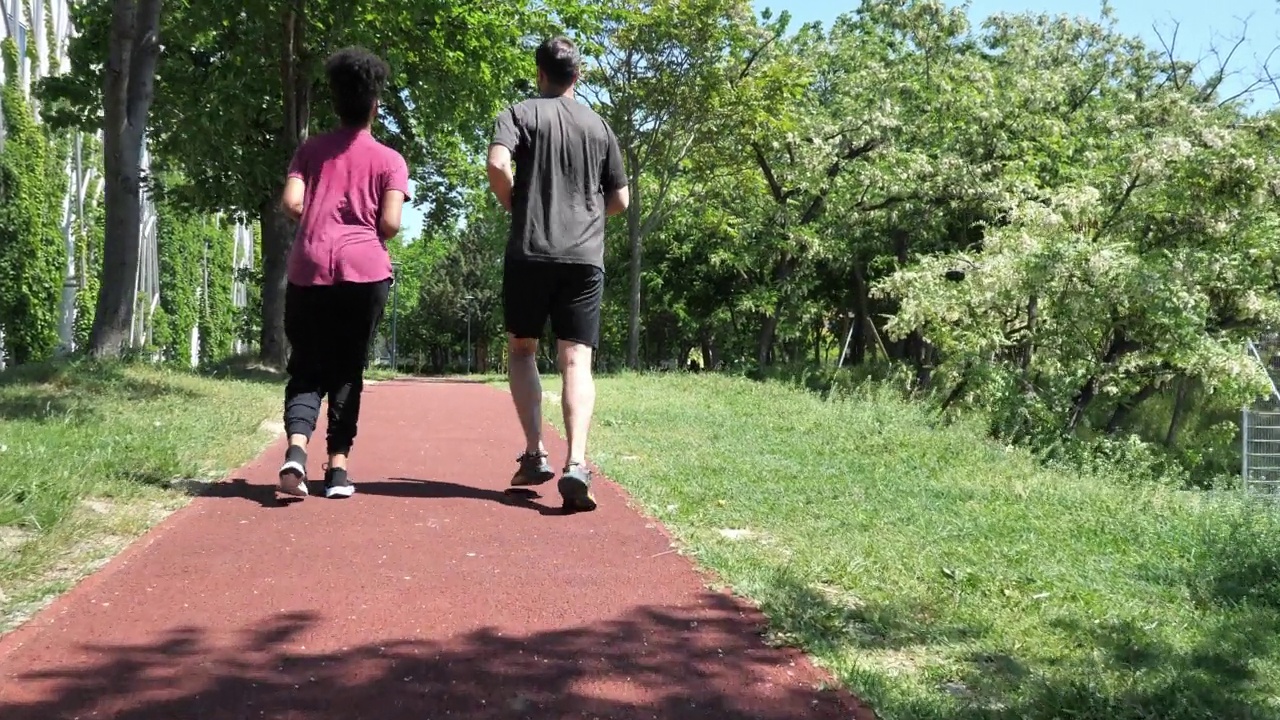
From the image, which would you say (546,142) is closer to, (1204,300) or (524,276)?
(524,276)

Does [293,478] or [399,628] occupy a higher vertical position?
[293,478]

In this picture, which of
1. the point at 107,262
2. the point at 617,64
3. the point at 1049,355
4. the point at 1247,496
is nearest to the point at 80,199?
the point at 617,64

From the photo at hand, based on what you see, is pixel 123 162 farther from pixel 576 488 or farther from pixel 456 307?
pixel 456 307

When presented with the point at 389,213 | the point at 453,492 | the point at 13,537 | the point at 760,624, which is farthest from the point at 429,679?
the point at 389,213

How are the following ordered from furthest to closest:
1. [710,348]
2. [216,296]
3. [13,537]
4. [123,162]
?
[710,348], [216,296], [123,162], [13,537]

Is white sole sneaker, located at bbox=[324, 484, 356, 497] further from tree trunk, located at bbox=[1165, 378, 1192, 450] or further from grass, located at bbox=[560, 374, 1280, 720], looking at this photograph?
tree trunk, located at bbox=[1165, 378, 1192, 450]

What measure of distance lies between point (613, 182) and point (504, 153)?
0.59m

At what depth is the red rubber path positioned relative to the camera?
8.75 feet

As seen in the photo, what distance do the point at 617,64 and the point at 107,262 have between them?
45.7ft

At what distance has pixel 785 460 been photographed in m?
7.47

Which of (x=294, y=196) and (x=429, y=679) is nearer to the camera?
(x=429, y=679)

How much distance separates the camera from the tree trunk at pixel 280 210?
1655 cm

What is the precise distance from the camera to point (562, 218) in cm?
480

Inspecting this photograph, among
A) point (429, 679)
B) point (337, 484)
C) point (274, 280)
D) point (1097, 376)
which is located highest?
point (274, 280)
